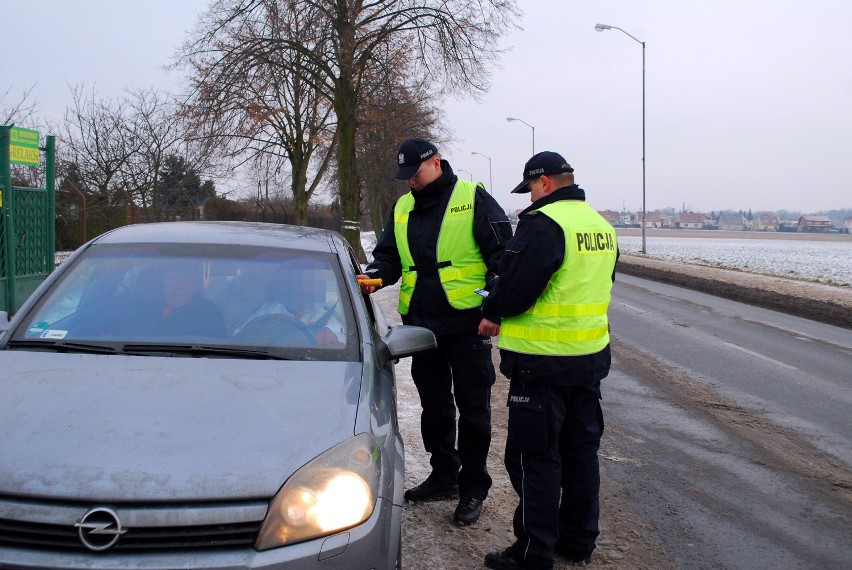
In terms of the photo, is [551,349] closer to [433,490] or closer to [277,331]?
[277,331]

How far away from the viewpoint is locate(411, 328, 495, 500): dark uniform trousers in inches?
173

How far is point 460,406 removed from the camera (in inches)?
178

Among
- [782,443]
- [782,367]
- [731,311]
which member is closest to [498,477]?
[782,443]

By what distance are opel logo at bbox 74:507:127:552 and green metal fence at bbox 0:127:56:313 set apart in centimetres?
814

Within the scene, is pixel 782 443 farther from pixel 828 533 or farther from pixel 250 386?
pixel 250 386

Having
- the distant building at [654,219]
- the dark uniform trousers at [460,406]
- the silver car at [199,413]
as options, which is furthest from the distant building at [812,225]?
the silver car at [199,413]

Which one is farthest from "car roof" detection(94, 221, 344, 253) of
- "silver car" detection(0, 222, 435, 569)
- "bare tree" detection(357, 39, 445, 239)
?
"bare tree" detection(357, 39, 445, 239)

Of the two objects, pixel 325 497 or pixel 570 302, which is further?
pixel 570 302

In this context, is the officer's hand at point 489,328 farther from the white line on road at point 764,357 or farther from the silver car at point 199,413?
the white line on road at point 764,357

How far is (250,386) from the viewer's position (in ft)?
9.80

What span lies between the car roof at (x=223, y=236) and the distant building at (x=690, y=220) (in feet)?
526

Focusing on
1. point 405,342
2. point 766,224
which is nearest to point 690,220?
point 766,224

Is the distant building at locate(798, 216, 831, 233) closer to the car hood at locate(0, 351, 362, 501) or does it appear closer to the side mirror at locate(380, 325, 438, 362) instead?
the side mirror at locate(380, 325, 438, 362)

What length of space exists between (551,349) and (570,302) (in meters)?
0.23
